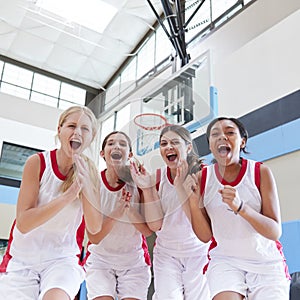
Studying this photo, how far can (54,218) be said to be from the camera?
5.24 feet

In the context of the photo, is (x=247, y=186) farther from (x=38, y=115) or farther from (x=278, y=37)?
(x=38, y=115)

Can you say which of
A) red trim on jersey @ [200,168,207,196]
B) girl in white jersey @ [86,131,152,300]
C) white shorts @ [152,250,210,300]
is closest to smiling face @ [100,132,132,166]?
girl in white jersey @ [86,131,152,300]

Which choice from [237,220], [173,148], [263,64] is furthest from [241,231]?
[263,64]

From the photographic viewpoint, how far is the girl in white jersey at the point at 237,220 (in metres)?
1.41

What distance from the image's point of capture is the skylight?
6379 mm

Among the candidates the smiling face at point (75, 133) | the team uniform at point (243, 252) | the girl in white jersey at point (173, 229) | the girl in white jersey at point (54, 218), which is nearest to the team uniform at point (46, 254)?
the girl in white jersey at point (54, 218)

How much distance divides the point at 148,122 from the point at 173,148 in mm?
309

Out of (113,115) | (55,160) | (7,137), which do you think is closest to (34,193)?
(55,160)

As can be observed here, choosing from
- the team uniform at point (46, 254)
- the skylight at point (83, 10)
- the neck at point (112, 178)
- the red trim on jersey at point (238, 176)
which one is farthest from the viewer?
the skylight at point (83, 10)

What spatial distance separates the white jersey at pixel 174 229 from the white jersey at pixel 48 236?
1.34 ft

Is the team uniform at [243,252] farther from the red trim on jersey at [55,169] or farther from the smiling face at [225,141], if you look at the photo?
the red trim on jersey at [55,169]

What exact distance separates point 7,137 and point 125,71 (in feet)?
8.77

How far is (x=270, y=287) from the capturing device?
1372 mm

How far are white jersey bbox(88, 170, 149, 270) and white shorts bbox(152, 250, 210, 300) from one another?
136 millimetres
